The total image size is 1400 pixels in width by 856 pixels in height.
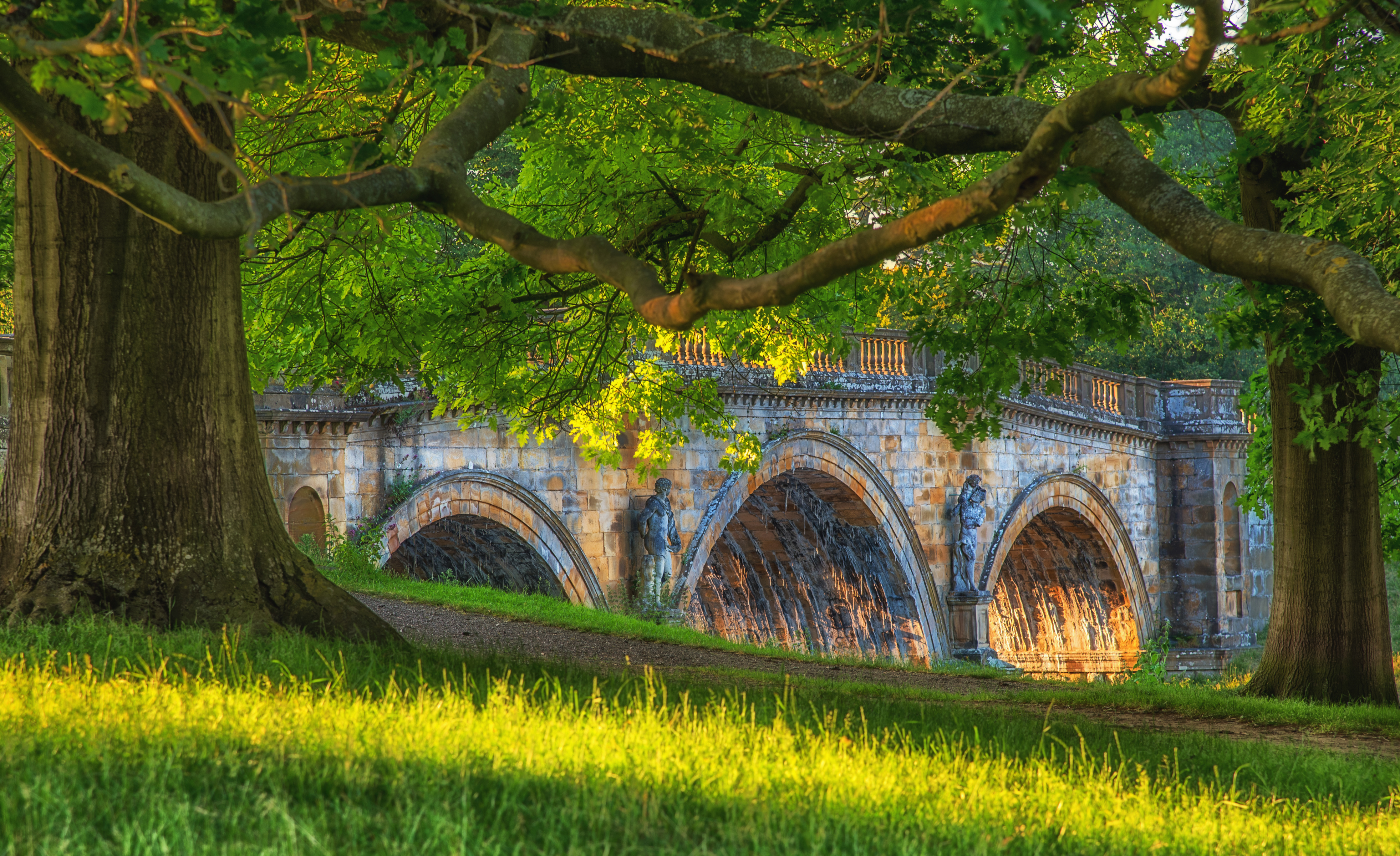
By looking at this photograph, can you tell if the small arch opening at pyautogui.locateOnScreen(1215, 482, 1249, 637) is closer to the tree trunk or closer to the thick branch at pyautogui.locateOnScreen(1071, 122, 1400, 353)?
the tree trunk

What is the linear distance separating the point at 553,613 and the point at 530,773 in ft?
32.5

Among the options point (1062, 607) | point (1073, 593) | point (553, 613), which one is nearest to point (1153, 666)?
point (553, 613)

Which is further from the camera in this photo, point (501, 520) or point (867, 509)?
point (867, 509)

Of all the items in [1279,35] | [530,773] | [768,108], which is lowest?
[530,773]

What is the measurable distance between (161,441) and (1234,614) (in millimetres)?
25614

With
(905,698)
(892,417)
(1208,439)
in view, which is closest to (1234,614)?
(1208,439)

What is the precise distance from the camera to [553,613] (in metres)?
13.3

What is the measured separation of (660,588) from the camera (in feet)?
55.0

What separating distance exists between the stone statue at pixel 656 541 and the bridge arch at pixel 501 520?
26.1 inches

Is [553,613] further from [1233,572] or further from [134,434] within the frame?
[1233,572]

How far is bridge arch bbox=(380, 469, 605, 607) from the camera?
1498cm

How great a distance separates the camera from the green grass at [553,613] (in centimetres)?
1188

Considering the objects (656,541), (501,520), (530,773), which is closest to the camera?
(530,773)

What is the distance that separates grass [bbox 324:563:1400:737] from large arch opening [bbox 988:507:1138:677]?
11045 millimetres
